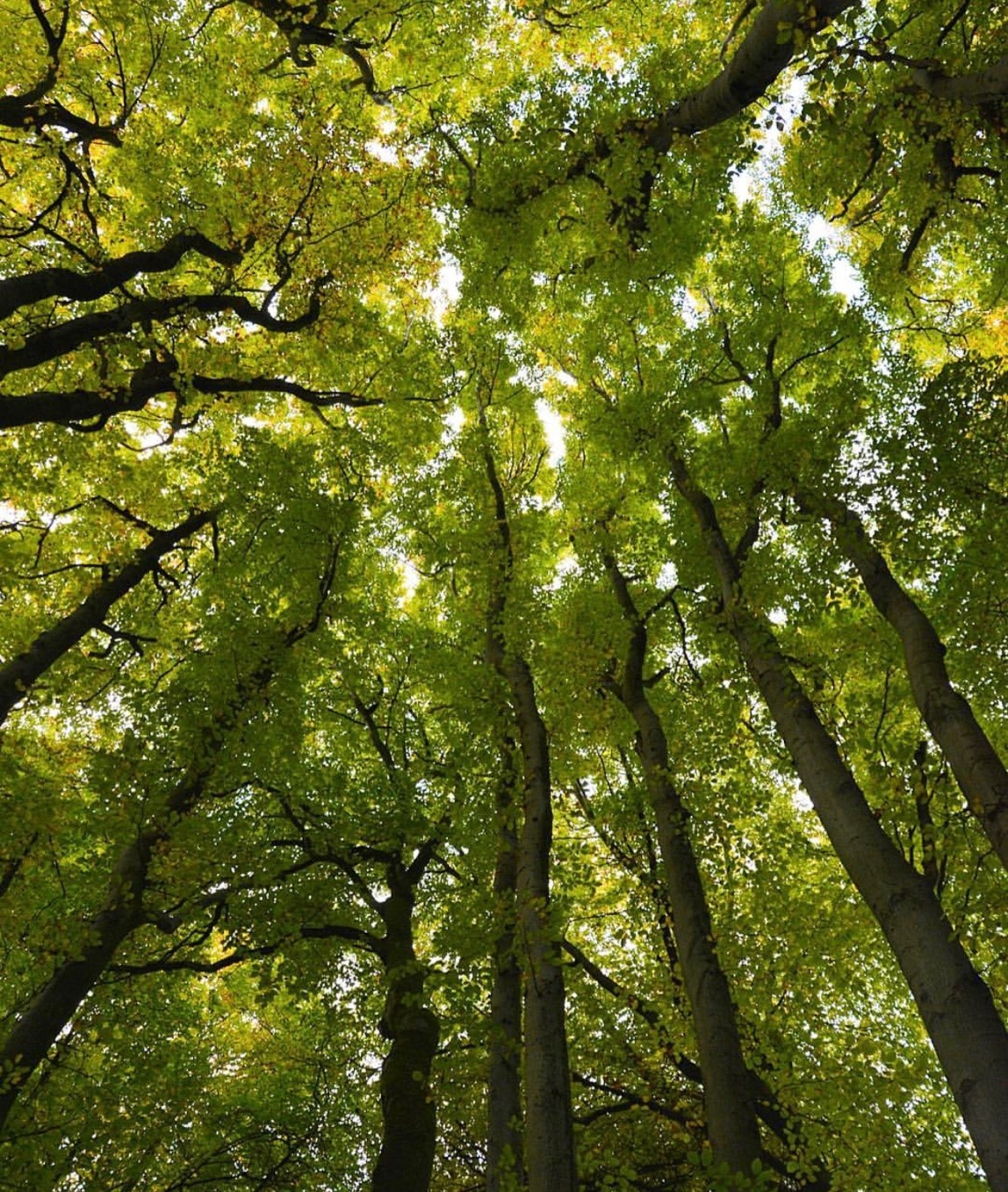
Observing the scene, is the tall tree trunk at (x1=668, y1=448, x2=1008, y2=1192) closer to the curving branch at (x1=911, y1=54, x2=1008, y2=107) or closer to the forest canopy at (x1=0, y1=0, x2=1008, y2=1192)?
the forest canopy at (x1=0, y1=0, x2=1008, y2=1192)

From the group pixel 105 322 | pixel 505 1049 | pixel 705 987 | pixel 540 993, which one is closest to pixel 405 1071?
pixel 505 1049

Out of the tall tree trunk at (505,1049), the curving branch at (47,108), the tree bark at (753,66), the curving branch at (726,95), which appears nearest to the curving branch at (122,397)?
the curving branch at (47,108)

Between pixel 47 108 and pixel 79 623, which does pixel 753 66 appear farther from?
pixel 79 623

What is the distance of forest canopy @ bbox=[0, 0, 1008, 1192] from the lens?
734 cm

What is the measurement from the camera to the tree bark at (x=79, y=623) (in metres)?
7.75

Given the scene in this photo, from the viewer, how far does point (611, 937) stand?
13.1m

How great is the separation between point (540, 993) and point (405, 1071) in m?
2.80

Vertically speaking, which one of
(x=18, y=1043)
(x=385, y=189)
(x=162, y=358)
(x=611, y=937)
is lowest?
(x=18, y=1043)

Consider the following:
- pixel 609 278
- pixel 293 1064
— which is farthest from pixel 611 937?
pixel 609 278

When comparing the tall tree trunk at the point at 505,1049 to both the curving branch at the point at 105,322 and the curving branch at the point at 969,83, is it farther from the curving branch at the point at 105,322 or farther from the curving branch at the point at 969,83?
the curving branch at the point at 969,83

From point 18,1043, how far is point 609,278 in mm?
11003

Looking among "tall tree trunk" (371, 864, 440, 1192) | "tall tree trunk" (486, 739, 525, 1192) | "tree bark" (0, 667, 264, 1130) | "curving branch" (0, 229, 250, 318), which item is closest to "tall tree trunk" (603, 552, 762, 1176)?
"tall tree trunk" (486, 739, 525, 1192)

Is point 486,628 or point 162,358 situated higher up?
point 162,358

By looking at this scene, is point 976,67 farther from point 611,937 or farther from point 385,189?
point 611,937
